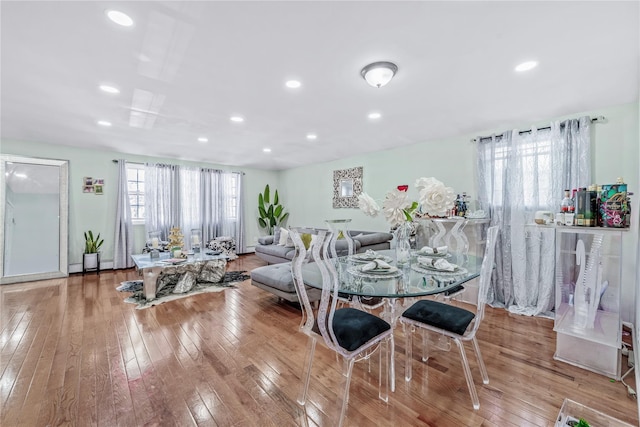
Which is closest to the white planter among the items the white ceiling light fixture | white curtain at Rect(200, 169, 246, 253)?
Result: white curtain at Rect(200, 169, 246, 253)

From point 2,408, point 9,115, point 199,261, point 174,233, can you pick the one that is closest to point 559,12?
point 2,408

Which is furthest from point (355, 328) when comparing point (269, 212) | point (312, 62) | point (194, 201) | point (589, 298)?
point (269, 212)

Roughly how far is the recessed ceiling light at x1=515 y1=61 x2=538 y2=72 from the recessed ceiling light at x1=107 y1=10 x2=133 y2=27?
2.66 m

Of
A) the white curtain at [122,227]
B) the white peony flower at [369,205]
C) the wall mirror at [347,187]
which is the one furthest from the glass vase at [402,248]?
the white curtain at [122,227]

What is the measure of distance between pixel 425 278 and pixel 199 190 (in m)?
5.71

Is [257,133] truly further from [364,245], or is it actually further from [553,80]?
[553,80]

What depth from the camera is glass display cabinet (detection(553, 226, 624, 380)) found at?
195 cm

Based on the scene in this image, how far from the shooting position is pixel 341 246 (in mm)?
4219

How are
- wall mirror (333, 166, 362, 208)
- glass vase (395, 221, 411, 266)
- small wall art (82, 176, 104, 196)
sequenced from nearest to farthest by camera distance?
glass vase (395, 221, 411, 266)
small wall art (82, 176, 104, 196)
wall mirror (333, 166, 362, 208)

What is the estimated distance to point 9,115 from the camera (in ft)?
10.3

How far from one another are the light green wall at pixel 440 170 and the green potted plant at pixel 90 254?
4166 millimetres

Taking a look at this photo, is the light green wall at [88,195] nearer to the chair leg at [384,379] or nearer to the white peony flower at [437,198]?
the chair leg at [384,379]

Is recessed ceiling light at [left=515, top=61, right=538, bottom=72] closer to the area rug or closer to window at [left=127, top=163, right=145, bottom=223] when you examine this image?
the area rug

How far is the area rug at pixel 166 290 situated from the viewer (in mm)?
3404
